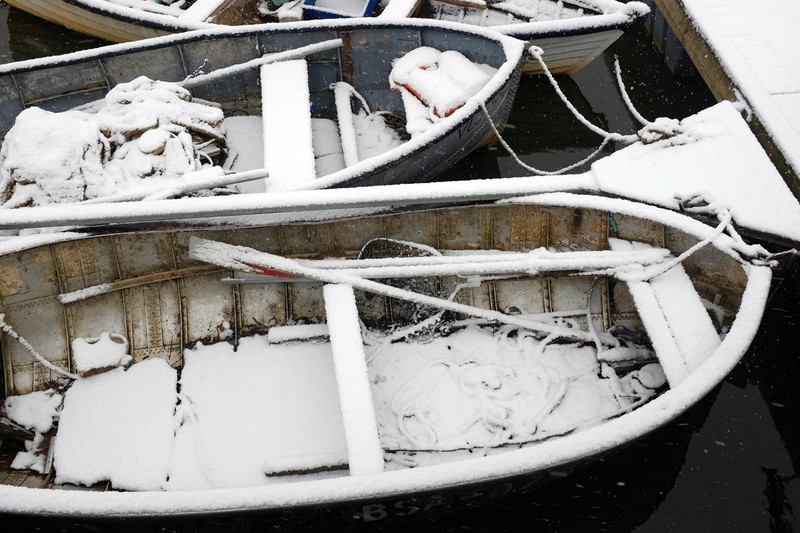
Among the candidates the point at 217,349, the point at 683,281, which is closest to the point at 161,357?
the point at 217,349

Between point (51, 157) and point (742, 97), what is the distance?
20.1 ft

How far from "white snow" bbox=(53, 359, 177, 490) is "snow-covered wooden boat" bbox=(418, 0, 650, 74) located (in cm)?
457

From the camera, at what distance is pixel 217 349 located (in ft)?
15.7

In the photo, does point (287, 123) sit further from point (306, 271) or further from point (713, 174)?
point (713, 174)

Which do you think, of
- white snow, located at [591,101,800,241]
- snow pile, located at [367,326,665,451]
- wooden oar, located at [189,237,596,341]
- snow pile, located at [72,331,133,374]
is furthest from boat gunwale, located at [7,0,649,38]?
snow pile, located at [72,331,133,374]

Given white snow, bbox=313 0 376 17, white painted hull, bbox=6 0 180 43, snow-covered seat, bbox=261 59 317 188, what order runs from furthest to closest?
white snow, bbox=313 0 376 17 < white painted hull, bbox=6 0 180 43 < snow-covered seat, bbox=261 59 317 188

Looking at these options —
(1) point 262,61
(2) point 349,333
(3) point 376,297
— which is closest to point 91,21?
(1) point 262,61

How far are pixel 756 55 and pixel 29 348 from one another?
23.0 feet

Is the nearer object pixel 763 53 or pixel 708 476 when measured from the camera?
pixel 708 476

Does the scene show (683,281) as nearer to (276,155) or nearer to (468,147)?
(468,147)

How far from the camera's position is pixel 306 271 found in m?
4.50

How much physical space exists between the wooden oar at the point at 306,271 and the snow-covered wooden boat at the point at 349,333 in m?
0.01

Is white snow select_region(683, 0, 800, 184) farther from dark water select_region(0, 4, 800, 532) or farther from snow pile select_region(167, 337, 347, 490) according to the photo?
snow pile select_region(167, 337, 347, 490)

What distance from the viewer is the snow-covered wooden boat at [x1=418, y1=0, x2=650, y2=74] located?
6586 millimetres
